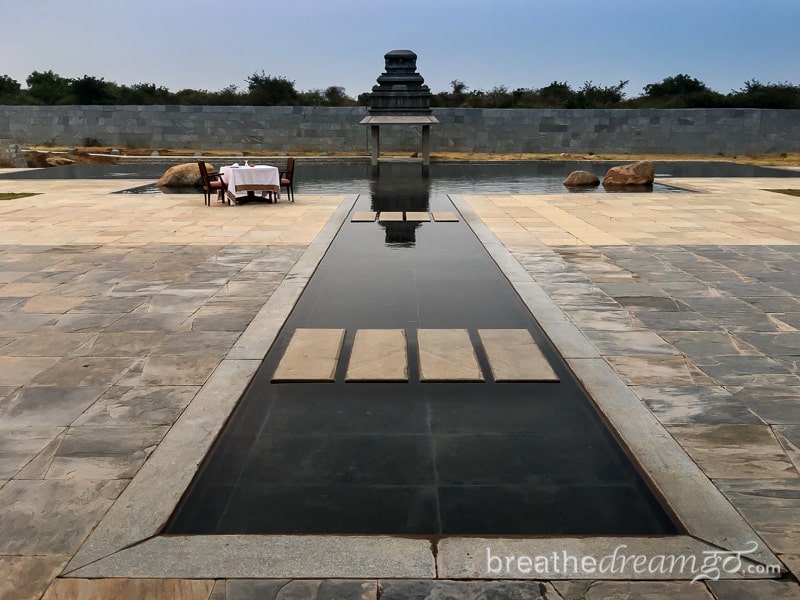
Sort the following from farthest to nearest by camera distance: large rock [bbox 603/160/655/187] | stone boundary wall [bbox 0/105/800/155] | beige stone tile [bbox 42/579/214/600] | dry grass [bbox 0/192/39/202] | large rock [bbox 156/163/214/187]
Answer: stone boundary wall [bbox 0/105/800/155], large rock [bbox 603/160/655/187], large rock [bbox 156/163/214/187], dry grass [bbox 0/192/39/202], beige stone tile [bbox 42/579/214/600]

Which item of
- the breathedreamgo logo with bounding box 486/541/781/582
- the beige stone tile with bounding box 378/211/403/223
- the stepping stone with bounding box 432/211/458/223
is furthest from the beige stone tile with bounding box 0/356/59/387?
the stepping stone with bounding box 432/211/458/223

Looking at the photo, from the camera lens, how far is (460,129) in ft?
89.4

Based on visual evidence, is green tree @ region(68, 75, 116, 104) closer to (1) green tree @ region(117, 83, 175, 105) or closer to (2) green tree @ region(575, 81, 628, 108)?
(1) green tree @ region(117, 83, 175, 105)

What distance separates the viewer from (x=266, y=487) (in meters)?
2.86

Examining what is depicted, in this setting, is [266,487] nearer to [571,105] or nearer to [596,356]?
[596,356]

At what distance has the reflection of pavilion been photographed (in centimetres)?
909

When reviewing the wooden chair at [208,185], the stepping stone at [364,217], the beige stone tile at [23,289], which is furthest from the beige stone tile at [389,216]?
the beige stone tile at [23,289]

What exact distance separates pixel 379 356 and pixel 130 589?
7.63 ft

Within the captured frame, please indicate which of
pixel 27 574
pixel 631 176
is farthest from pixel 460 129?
pixel 27 574

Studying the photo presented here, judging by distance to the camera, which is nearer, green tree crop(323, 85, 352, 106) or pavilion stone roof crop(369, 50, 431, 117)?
pavilion stone roof crop(369, 50, 431, 117)

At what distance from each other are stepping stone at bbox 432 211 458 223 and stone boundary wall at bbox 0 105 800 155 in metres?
16.7

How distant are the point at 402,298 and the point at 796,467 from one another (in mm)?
3401

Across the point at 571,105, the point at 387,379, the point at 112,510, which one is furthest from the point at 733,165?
the point at 112,510

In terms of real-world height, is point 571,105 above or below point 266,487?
above
